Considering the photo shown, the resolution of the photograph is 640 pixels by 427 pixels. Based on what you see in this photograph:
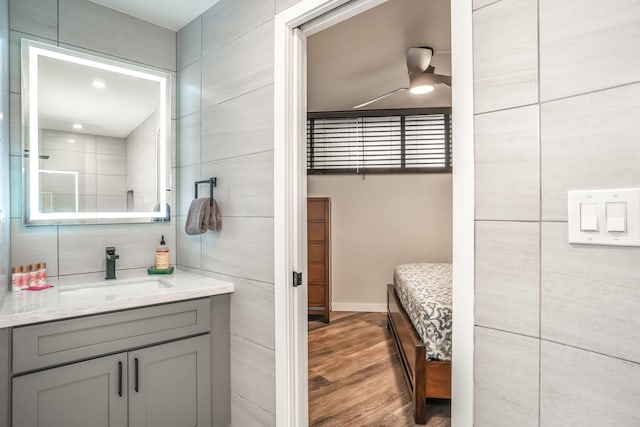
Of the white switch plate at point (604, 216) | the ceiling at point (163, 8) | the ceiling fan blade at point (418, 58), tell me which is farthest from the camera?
the ceiling fan blade at point (418, 58)

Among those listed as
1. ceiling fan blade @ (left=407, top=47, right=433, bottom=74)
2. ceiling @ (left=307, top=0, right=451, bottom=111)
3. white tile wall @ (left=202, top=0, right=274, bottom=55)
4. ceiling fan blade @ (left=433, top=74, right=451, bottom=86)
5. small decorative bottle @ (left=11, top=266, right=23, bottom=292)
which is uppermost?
ceiling @ (left=307, top=0, right=451, bottom=111)

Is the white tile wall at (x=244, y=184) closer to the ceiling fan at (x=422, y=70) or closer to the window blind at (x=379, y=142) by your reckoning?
the ceiling fan at (x=422, y=70)

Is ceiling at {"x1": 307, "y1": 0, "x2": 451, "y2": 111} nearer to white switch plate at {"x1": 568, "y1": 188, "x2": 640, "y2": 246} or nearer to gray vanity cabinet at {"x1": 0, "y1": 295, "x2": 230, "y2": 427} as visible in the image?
white switch plate at {"x1": 568, "y1": 188, "x2": 640, "y2": 246}

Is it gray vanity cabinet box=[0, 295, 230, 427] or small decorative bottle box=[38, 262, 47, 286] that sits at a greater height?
small decorative bottle box=[38, 262, 47, 286]

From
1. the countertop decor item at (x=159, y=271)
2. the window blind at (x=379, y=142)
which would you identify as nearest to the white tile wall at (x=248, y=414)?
the countertop decor item at (x=159, y=271)

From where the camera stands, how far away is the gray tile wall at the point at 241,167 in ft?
5.75

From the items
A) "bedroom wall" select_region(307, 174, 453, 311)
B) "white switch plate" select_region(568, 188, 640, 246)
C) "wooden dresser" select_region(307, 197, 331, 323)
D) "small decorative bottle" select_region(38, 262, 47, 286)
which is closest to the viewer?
"white switch plate" select_region(568, 188, 640, 246)

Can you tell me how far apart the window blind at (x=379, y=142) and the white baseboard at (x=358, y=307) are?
1.61 metres

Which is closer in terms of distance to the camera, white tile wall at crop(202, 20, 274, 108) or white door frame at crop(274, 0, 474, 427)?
white door frame at crop(274, 0, 474, 427)

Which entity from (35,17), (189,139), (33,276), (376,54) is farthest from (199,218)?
(376,54)

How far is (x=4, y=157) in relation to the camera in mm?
1679

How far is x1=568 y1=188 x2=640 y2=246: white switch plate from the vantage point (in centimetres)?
77

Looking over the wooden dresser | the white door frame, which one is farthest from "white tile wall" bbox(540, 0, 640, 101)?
the wooden dresser

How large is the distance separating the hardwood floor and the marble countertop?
1.07 metres
